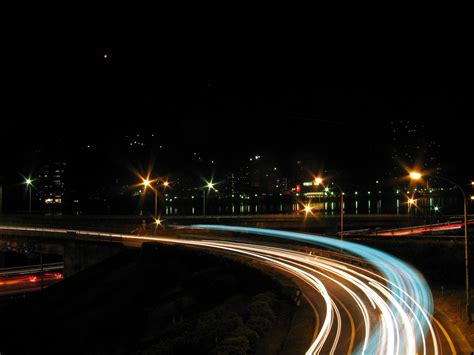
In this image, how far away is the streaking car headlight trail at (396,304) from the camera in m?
19.0

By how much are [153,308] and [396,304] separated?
16997 millimetres

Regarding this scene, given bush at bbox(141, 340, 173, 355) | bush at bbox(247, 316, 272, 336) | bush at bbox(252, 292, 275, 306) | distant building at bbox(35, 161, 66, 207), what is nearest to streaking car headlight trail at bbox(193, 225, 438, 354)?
bush at bbox(247, 316, 272, 336)

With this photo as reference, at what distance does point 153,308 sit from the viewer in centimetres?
3428

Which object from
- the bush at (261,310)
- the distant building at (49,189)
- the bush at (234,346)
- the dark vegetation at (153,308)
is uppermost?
the distant building at (49,189)

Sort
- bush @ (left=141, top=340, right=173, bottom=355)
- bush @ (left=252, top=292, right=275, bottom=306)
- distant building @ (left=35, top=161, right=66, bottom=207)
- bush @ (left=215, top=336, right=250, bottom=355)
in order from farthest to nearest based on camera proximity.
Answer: distant building @ (left=35, top=161, right=66, bottom=207) → bush @ (left=252, top=292, right=275, bottom=306) → bush @ (left=141, top=340, right=173, bottom=355) → bush @ (left=215, top=336, right=250, bottom=355)

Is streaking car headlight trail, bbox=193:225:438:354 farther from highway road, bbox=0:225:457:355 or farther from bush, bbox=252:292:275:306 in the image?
bush, bbox=252:292:275:306

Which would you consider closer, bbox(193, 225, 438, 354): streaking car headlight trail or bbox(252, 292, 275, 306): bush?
bbox(193, 225, 438, 354): streaking car headlight trail

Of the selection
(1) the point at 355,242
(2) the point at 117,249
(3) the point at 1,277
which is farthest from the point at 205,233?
(3) the point at 1,277

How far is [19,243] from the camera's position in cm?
6366

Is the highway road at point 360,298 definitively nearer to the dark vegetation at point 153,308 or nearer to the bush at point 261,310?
the bush at point 261,310

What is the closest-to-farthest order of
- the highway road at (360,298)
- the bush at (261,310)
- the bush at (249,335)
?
1. the highway road at (360,298)
2. the bush at (249,335)
3. the bush at (261,310)

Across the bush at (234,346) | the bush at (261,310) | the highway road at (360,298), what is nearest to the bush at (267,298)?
the bush at (261,310)

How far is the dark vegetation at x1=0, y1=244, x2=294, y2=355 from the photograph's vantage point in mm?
23188

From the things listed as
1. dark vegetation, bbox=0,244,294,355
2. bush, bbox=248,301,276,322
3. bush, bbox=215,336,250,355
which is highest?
bush, bbox=248,301,276,322
